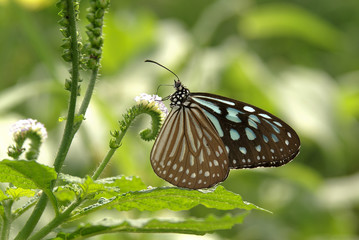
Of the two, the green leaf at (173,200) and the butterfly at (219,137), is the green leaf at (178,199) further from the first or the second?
the butterfly at (219,137)

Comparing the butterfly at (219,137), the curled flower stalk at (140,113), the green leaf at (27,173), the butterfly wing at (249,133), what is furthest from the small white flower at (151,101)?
the butterfly wing at (249,133)

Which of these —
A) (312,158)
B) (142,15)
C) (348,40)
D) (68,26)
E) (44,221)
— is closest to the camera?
(68,26)

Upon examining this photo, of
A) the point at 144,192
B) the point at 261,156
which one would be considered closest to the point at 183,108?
the point at 261,156

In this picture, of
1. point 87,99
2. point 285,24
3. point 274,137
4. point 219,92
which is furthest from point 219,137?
point 285,24

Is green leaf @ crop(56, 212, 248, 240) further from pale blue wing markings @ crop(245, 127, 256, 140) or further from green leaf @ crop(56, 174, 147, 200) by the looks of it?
pale blue wing markings @ crop(245, 127, 256, 140)

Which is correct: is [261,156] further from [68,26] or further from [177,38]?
[177,38]
